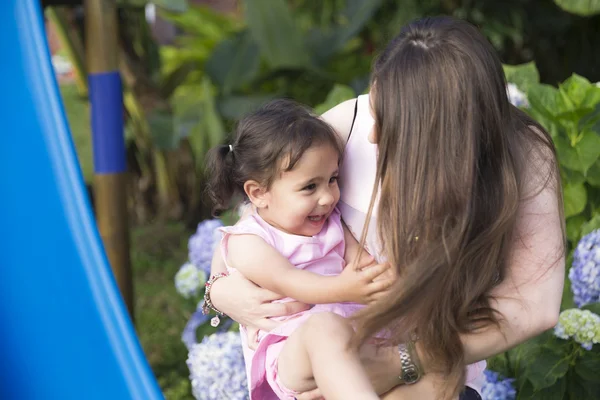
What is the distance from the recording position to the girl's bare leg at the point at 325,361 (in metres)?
1.21

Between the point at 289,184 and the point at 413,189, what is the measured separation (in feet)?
0.92

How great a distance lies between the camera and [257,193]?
152 cm

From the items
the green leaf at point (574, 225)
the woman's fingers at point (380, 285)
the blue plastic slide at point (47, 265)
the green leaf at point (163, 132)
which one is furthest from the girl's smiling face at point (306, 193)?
the green leaf at point (163, 132)

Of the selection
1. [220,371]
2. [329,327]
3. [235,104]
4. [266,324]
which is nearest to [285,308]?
[266,324]

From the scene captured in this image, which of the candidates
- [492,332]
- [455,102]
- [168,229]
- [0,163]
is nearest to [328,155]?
[455,102]

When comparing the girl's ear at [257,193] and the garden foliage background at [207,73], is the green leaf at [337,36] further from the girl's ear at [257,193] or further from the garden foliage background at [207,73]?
the girl's ear at [257,193]

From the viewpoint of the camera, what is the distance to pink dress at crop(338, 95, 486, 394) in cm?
150

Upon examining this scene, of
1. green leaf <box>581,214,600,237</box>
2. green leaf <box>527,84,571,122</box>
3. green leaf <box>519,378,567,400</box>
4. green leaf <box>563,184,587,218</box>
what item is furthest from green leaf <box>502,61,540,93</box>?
green leaf <box>519,378,567,400</box>

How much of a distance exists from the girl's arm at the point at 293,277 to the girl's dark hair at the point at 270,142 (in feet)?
0.41

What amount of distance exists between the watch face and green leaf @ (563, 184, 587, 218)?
1007 millimetres

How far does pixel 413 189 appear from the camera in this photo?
126 cm

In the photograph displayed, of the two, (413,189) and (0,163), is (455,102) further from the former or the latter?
(0,163)

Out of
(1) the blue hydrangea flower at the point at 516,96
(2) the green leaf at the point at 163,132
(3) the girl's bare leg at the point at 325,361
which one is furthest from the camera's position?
(2) the green leaf at the point at 163,132

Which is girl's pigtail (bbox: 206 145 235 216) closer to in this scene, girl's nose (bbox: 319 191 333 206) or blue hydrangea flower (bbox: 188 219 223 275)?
girl's nose (bbox: 319 191 333 206)
